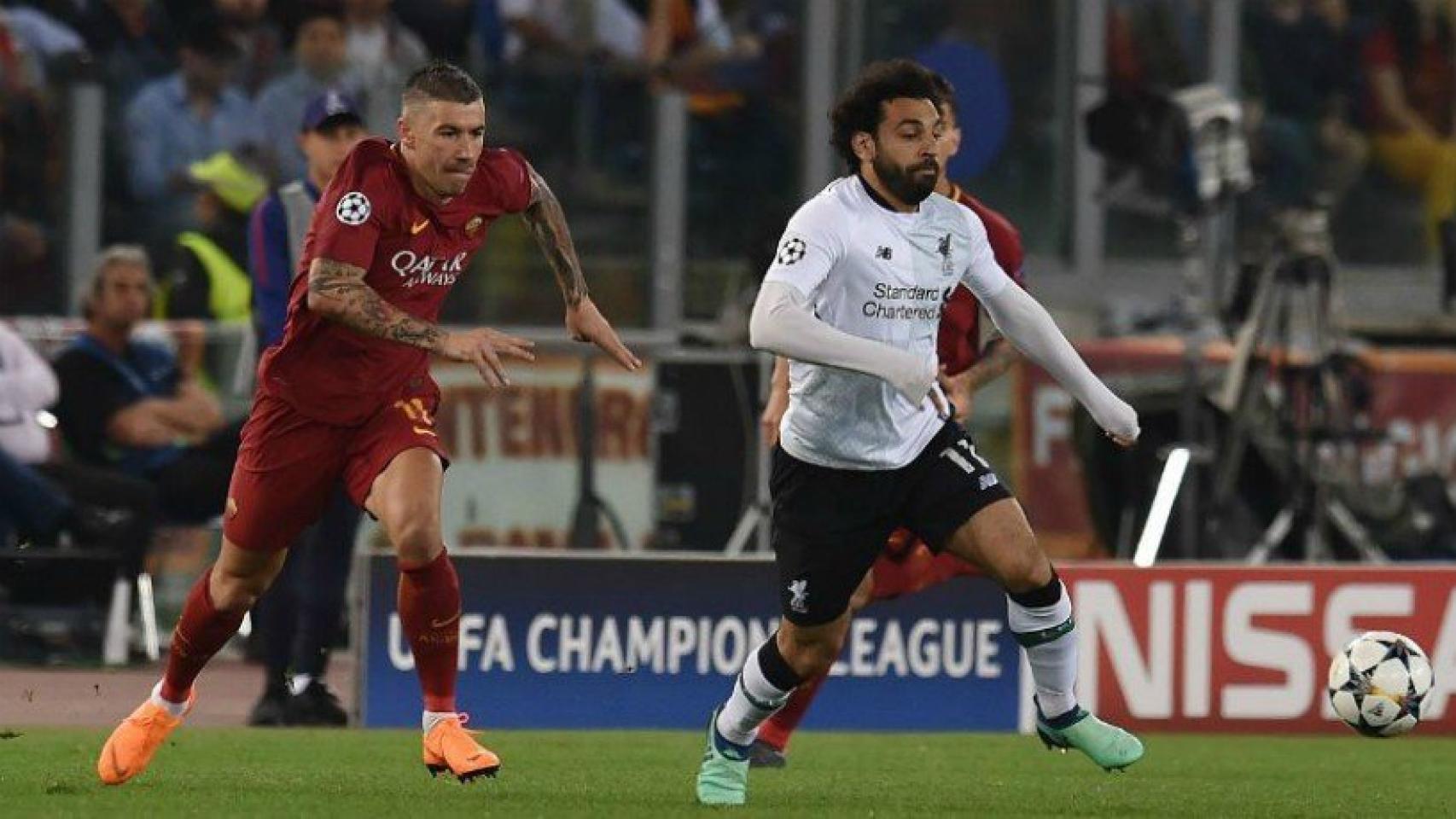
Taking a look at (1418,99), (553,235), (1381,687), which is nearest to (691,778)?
(553,235)

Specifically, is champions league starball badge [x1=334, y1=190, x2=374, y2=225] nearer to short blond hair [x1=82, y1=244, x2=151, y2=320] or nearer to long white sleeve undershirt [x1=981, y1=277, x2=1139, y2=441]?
long white sleeve undershirt [x1=981, y1=277, x2=1139, y2=441]

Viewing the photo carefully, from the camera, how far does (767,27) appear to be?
17.9m

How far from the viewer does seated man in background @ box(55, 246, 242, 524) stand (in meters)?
14.8

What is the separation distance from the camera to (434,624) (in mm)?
9133

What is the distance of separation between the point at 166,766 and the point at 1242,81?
10511 millimetres

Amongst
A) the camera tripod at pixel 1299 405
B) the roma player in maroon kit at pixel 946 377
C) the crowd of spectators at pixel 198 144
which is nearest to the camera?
the roma player in maroon kit at pixel 946 377

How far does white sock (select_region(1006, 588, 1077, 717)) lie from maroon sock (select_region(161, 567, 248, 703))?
2202 millimetres

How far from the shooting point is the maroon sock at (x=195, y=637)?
938cm

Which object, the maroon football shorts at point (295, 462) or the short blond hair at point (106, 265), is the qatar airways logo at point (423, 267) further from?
the short blond hair at point (106, 265)

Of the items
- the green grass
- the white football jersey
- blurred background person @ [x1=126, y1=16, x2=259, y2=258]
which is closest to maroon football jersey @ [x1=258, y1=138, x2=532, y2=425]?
the white football jersey

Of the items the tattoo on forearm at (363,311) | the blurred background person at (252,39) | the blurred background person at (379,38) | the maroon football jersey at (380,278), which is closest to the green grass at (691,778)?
the maroon football jersey at (380,278)

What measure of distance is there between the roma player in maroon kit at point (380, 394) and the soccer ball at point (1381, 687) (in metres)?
2.99

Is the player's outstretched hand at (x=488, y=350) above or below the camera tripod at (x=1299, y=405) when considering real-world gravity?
above

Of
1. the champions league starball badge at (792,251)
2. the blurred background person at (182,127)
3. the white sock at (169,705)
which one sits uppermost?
the blurred background person at (182,127)
